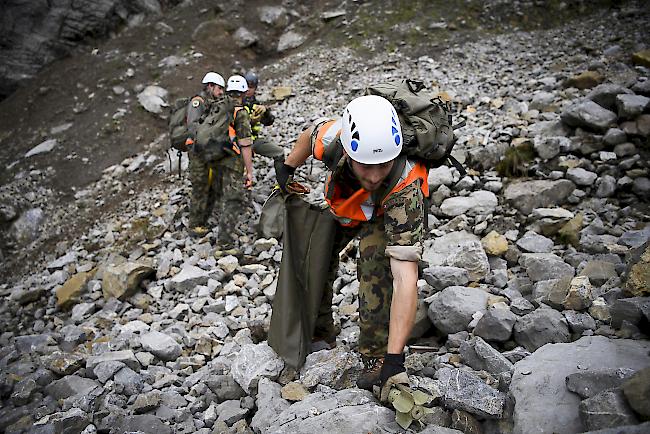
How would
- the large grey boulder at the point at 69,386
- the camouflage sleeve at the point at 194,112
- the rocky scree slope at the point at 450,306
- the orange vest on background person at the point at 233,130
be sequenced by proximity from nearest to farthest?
the rocky scree slope at the point at 450,306 → the large grey boulder at the point at 69,386 → the orange vest on background person at the point at 233,130 → the camouflage sleeve at the point at 194,112

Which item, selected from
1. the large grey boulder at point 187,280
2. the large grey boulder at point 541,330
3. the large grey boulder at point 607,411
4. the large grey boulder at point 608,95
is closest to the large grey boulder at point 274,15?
the large grey boulder at point 608,95

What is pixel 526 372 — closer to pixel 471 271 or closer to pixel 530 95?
pixel 471 271

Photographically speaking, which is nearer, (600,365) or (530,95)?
(600,365)

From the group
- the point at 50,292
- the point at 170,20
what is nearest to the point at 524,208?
the point at 50,292

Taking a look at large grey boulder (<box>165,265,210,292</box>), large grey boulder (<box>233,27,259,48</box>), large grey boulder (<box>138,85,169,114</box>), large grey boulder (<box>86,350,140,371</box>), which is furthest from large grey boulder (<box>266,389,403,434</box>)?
large grey boulder (<box>233,27,259,48</box>)

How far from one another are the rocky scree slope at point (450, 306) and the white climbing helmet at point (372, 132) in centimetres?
149

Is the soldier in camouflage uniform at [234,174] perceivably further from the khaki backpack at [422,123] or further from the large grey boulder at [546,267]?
the large grey boulder at [546,267]

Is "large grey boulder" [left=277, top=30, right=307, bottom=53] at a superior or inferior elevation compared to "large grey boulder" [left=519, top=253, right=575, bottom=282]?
superior

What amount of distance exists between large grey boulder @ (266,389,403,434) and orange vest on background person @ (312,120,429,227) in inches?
48.5

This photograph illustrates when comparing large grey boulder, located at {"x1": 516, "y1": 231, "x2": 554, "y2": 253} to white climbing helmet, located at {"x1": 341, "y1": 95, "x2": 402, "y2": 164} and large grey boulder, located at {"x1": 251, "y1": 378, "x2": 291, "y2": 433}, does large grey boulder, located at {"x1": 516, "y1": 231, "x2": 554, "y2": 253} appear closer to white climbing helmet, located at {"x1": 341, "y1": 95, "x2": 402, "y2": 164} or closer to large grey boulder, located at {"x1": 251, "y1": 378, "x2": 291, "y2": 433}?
white climbing helmet, located at {"x1": 341, "y1": 95, "x2": 402, "y2": 164}

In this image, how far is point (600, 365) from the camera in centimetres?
263

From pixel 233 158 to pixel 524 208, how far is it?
427cm

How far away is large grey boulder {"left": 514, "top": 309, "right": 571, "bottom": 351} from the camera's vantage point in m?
3.43

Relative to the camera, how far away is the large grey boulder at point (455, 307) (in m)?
3.93
